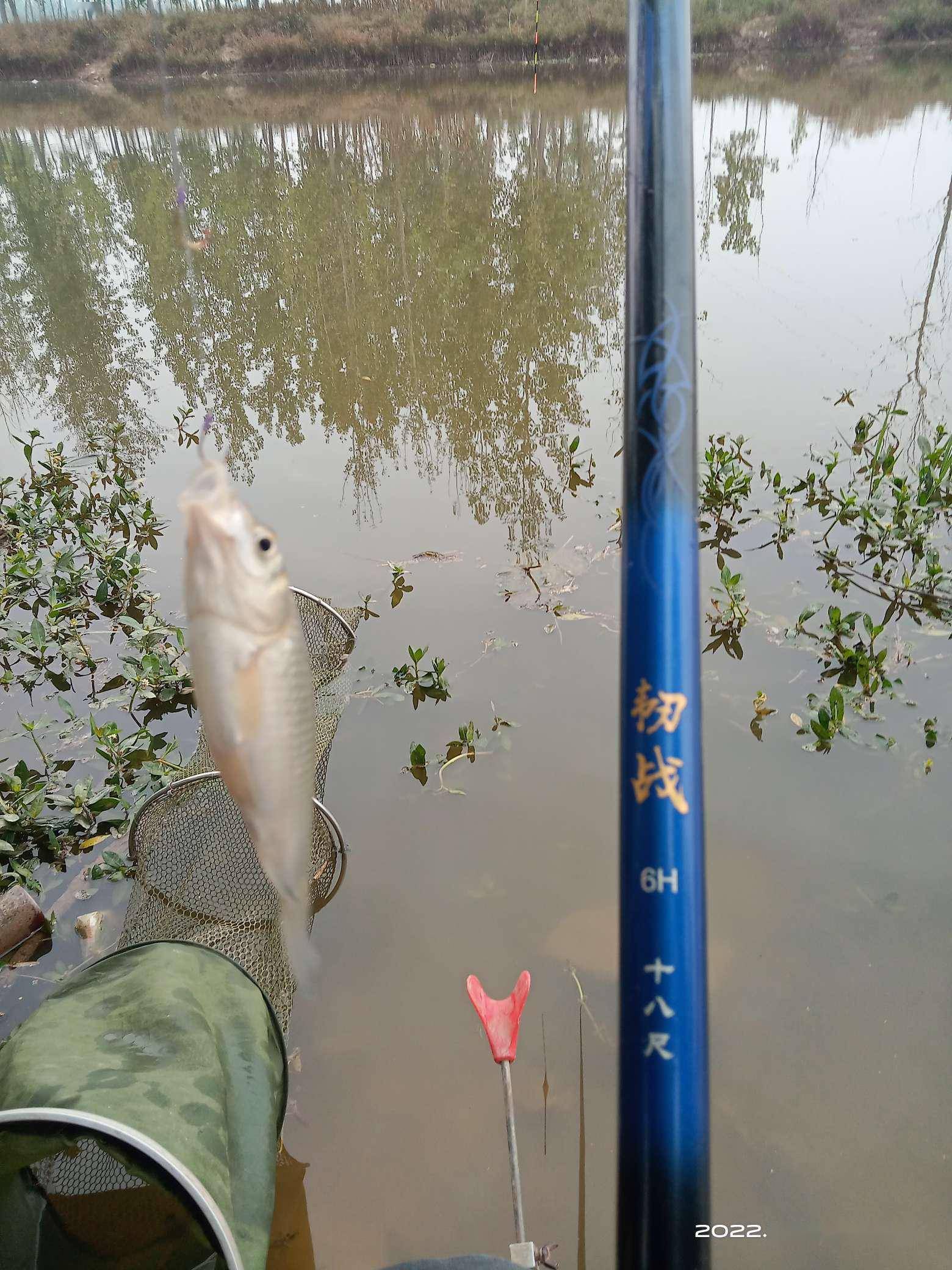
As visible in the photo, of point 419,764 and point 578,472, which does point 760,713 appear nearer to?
point 419,764

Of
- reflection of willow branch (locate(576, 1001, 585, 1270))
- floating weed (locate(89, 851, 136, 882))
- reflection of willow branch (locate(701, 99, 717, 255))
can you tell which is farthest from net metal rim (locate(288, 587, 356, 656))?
reflection of willow branch (locate(701, 99, 717, 255))

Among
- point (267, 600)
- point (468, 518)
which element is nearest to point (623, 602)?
point (267, 600)

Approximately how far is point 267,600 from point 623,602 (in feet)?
1.17

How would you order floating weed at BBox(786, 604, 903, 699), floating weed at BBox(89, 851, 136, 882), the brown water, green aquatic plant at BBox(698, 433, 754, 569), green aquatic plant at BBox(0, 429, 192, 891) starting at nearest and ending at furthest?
the brown water, floating weed at BBox(89, 851, 136, 882), green aquatic plant at BBox(0, 429, 192, 891), floating weed at BBox(786, 604, 903, 699), green aquatic plant at BBox(698, 433, 754, 569)

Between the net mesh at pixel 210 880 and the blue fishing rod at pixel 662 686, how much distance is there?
5.41 ft

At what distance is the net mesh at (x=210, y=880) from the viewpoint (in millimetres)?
2314

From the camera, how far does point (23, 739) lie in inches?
142

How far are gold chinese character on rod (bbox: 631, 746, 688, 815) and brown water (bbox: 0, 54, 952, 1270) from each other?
1846mm

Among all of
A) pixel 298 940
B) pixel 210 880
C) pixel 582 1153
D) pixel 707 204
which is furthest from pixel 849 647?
pixel 707 204

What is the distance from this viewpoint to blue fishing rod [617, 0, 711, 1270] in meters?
0.67

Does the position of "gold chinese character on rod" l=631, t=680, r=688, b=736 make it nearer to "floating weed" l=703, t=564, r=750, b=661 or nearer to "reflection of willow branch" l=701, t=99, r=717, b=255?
"floating weed" l=703, t=564, r=750, b=661

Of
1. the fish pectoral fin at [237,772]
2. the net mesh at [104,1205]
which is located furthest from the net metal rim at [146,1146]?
the fish pectoral fin at [237,772]

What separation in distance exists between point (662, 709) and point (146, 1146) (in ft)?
3.33

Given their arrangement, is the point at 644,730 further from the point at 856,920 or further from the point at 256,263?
the point at 256,263
